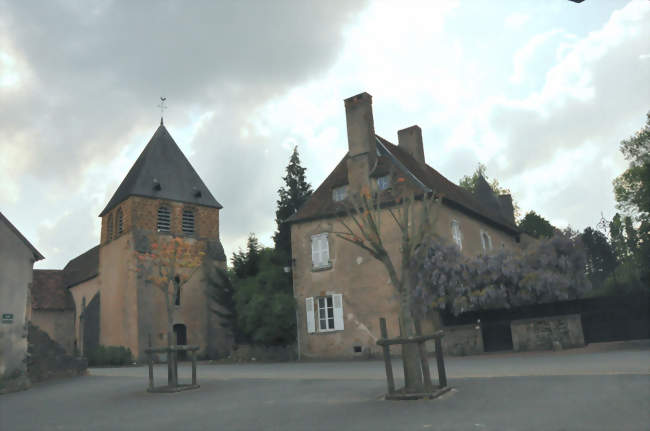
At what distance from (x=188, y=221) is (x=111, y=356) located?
9.52m

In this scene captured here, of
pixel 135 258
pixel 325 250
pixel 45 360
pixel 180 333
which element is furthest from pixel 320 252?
pixel 180 333

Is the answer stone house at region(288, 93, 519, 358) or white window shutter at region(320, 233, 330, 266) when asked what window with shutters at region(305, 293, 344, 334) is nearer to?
stone house at region(288, 93, 519, 358)

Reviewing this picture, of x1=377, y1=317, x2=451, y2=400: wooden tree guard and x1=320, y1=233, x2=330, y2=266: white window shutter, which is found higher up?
x1=320, y1=233, x2=330, y2=266: white window shutter

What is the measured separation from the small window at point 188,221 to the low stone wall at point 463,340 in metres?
19.6

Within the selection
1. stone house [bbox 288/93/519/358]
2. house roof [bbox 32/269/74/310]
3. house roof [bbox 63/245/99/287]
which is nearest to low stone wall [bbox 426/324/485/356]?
stone house [bbox 288/93/519/358]

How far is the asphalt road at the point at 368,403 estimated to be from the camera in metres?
7.32

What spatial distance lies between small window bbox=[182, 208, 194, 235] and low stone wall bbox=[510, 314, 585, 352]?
2169cm

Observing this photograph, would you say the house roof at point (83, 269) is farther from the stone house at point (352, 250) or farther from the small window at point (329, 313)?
the small window at point (329, 313)

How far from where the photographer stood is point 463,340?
19609 millimetres

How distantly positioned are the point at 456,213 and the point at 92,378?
15.5 meters

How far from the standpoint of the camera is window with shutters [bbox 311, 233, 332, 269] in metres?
23.5

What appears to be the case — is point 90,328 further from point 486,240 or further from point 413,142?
point 486,240

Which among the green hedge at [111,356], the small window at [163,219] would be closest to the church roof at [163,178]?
the small window at [163,219]

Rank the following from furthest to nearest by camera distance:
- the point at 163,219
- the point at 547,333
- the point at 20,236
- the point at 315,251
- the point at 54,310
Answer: the point at 54,310, the point at 163,219, the point at 315,251, the point at 547,333, the point at 20,236
